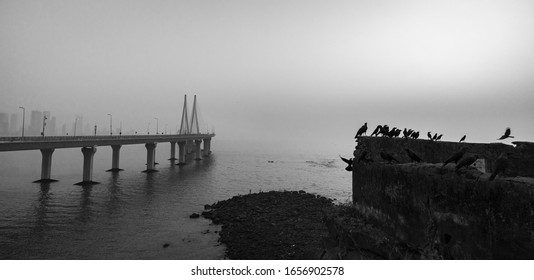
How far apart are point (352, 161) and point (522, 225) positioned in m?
7.55

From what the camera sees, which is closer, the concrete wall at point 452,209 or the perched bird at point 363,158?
the concrete wall at point 452,209

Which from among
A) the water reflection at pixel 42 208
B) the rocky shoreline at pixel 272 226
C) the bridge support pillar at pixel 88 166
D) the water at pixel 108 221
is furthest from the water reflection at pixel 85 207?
the rocky shoreline at pixel 272 226

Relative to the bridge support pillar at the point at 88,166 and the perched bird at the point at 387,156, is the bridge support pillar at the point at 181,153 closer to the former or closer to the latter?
the bridge support pillar at the point at 88,166

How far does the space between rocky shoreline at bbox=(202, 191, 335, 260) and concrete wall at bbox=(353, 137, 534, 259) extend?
188 inches

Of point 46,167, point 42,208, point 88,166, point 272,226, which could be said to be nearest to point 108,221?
point 42,208

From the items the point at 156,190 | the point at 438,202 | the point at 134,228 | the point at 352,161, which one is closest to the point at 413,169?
the point at 438,202

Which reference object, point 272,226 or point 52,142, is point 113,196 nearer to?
point 52,142

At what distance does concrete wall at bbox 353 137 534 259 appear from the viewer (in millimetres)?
6520

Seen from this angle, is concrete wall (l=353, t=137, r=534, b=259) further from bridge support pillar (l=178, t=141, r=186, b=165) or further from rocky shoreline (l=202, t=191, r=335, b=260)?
bridge support pillar (l=178, t=141, r=186, b=165)

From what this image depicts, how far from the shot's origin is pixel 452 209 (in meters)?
→ 7.81

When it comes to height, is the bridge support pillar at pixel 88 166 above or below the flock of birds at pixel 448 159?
below

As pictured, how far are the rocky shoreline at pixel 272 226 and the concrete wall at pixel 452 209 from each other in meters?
4.78

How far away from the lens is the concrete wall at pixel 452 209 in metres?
6.52

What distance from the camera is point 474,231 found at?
7.19 meters
